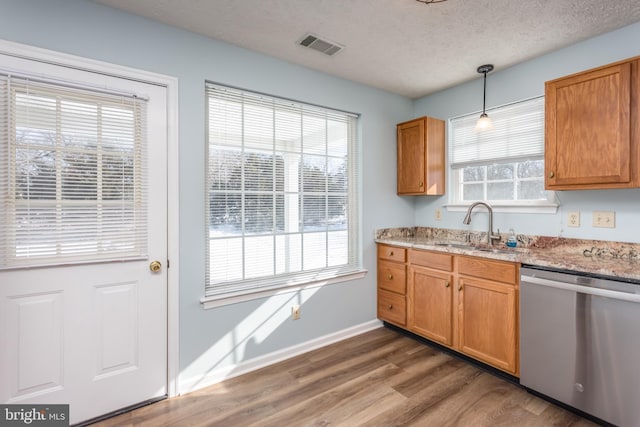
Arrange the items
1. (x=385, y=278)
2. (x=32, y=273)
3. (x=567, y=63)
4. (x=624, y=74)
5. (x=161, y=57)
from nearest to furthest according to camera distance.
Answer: (x=32, y=273) < (x=624, y=74) < (x=161, y=57) < (x=567, y=63) < (x=385, y=278)

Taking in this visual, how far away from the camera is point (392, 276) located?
124 inches

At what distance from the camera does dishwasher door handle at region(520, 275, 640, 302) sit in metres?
1.67

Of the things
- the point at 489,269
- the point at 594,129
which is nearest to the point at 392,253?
the point at 489,269

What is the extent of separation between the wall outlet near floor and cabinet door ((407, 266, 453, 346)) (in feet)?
3.62

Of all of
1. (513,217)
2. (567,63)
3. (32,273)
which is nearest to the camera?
(32,273)

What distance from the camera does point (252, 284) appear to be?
250 centimetres

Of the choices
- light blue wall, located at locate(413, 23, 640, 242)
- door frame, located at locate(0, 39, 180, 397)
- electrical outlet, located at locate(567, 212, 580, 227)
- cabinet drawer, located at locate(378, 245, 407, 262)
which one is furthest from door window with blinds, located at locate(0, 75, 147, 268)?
electrical outlet, located at locate(567, 212, 580, 227)

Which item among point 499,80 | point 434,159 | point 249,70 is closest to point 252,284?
point 249,70

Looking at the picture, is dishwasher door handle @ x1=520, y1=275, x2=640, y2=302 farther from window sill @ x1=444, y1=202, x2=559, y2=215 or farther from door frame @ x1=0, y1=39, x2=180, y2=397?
door frame @ x1=0, y1=39, x2=180, y2=397

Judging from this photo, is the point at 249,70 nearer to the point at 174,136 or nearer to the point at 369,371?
the point at 174,136

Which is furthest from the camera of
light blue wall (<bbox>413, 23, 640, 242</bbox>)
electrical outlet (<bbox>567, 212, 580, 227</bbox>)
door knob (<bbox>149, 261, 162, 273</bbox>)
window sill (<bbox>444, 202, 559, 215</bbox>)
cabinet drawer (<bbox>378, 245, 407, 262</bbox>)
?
cabinet drawer (<bbox>378, 245, 407, 262</bbox>)

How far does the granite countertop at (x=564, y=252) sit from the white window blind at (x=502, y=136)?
75cm

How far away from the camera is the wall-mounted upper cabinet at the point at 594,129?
6.28ft

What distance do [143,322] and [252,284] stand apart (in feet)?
2.60
